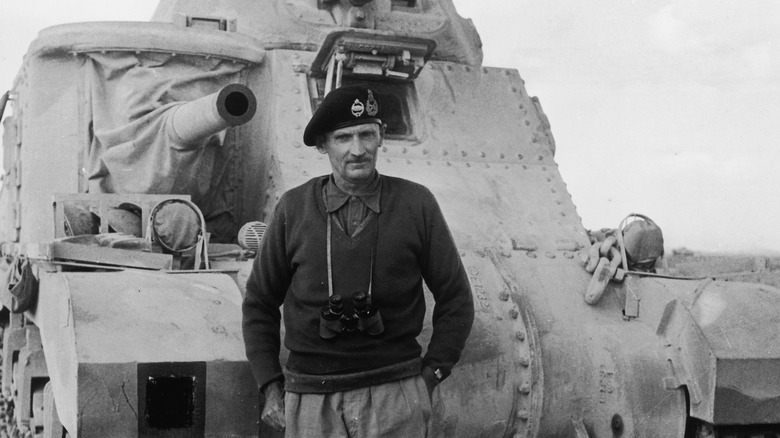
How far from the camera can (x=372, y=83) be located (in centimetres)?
691

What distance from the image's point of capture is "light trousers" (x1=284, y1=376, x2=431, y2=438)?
13.3 feet

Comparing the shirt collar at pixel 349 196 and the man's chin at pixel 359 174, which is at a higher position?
the man's chin at pixel 359 174

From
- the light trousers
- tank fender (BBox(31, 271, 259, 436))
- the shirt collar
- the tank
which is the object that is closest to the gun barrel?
the tank

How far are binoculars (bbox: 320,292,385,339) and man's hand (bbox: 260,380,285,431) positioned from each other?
374 millimetres

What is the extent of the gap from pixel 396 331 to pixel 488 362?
1413mm

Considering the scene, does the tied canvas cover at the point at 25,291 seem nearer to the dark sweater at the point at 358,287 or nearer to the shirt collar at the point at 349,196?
the dark sweater at the point at 358,287

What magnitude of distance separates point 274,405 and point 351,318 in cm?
54

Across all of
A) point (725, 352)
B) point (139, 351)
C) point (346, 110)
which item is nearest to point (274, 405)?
point (139, 351)

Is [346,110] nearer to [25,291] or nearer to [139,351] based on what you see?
[139,351]

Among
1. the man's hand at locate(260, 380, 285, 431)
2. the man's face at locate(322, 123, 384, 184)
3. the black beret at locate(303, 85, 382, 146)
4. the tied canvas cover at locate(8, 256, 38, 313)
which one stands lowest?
the man's hand at locate(260, 380, 285, 431)

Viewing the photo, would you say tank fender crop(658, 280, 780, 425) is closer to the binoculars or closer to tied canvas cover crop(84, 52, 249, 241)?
the binoculars

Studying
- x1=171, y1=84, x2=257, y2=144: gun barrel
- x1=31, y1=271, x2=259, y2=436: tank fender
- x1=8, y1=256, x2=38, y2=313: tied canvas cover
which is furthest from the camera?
x1=8, y1=256, x2=38, y2=313: tied canvas cover

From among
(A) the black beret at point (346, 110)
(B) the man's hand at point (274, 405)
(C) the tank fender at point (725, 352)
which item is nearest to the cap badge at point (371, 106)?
(A) the black beret at point (346, 110)

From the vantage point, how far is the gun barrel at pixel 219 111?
5.38 meters
